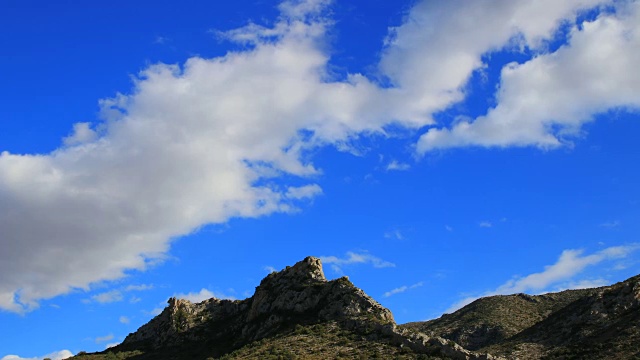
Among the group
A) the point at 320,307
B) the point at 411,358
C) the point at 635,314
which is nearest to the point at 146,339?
the point at 320,307

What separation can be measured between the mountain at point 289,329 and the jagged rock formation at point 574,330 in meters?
20.9

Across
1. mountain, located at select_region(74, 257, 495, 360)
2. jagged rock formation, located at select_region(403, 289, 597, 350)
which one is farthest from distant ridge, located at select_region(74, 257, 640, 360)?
jagged rock formation, located at select_region(403, 289, 597, 350)

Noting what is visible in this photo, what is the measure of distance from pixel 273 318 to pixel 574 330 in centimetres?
5019

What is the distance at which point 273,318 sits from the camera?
9556 cm

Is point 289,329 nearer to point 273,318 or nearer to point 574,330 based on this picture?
point 273,318

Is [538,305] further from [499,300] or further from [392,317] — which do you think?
[392,317]

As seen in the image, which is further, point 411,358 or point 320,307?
point 320,307

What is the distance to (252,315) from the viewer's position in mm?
102125

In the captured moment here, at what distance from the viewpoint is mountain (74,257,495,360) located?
7331 centimetres

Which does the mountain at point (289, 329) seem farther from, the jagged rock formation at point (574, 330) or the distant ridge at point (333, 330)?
the jagged rock formation at point (574, 330)

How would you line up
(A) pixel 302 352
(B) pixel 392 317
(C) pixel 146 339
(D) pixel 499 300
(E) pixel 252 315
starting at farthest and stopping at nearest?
1. (D) pixel 499 300
2. (C) pixel 146 339
3. (E) pixel 252 315
4. (B) pixel 392 317
5. (A) pixel 302 352

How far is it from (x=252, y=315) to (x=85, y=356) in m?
32.6

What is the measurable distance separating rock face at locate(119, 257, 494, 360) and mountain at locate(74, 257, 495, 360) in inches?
5.4

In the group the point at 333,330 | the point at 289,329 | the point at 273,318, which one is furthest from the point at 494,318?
the point at 289,329
